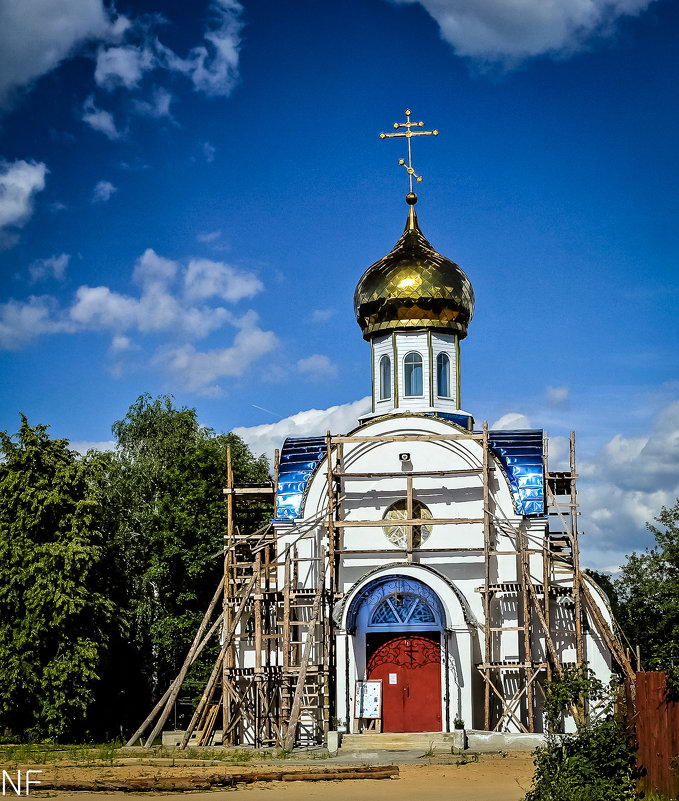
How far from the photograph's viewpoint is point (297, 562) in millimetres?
20672

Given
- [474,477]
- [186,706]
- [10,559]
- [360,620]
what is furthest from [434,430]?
[186,706]

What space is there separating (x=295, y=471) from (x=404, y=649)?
432 cm

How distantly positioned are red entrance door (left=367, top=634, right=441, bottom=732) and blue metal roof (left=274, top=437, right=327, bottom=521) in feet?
10.9

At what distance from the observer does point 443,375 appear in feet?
77.2

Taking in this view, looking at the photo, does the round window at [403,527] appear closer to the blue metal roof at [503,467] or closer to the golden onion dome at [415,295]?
the blue metal roof at [503,467]

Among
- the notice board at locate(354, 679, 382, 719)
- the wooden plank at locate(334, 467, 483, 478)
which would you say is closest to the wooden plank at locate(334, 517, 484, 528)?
the wooden plank at locate(334, 467, 483, 478)

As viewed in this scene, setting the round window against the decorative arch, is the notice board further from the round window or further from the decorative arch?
the round window

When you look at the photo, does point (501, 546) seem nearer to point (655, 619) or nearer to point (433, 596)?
point (433, 596)

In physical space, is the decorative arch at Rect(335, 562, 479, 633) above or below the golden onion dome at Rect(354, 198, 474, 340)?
below

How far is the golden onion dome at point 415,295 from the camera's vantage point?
23.4m

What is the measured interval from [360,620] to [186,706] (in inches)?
404

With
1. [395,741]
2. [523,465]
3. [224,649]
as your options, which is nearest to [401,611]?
[395,741]

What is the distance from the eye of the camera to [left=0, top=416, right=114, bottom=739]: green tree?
22.1 meters

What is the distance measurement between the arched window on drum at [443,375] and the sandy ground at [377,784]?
29.4ft
